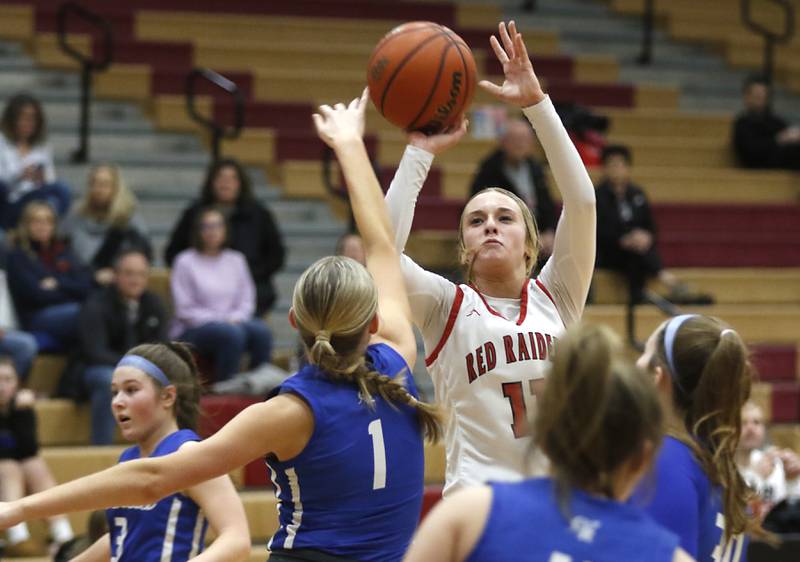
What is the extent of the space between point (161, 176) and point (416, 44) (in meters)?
5.27

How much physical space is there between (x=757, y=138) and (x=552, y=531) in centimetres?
874

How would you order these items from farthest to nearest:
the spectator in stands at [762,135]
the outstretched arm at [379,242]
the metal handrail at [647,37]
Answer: the metal handrail at [647,37] → the spectator in stands at [762,135] → the outstretched arm at [379,242]

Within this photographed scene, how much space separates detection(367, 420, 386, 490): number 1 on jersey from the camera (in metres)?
2.81

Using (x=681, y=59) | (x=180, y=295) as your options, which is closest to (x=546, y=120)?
(x=180, y=295)

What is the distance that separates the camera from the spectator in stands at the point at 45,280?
6.92 meters

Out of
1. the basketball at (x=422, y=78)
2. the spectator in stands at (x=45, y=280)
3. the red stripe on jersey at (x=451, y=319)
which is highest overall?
the basketball at (x=422, y=78)

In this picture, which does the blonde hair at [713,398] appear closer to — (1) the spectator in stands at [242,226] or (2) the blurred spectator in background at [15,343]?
(2) the blurred spectator in background at [15,343]

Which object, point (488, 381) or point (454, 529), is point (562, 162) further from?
point (454, 529)

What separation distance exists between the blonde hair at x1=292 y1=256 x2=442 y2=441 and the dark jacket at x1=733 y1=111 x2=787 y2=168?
7.98 metres

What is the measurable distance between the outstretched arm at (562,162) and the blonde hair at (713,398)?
952mm

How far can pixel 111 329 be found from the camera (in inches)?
266

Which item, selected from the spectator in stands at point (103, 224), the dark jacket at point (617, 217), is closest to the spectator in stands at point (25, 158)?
the spectator in stands at point (103, 224)

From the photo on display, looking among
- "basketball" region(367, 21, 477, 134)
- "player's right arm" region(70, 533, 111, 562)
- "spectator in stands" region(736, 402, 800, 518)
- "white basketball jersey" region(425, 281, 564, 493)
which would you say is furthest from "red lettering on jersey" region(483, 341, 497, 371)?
"spectator in stands" region(736, 402, 800, 518)

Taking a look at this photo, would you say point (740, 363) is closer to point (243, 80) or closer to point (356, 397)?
point (356, 397)
